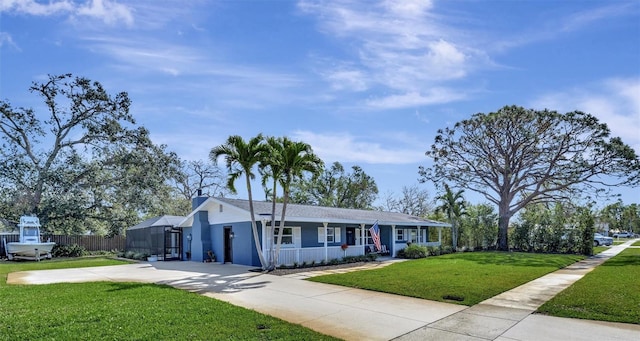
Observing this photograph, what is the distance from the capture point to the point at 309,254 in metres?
18.5

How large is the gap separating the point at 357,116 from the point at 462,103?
177 inches

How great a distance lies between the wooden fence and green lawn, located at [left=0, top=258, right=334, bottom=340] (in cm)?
1912

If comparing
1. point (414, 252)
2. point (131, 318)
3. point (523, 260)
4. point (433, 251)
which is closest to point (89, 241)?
point (414, 252)

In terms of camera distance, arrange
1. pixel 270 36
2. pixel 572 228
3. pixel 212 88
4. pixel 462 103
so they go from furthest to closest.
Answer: pixel 572 228
pixel 462 103
pixel 212 88
pixel 270 36

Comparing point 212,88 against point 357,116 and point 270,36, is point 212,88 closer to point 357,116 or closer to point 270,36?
point 270,36

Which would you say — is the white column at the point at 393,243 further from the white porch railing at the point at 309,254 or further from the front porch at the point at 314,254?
the white porch railing at the point at 309,254

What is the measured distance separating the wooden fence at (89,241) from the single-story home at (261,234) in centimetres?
963

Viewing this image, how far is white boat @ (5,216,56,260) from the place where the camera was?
2256 cm

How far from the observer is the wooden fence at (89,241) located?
83.6 ft

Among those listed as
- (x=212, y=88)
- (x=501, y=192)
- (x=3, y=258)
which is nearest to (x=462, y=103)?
(x=212, y=88)

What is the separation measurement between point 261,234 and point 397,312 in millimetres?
10290

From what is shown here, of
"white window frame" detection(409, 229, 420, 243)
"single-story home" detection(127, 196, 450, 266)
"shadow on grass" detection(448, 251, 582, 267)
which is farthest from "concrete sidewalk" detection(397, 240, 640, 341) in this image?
"white window frame" detection(409, 229, 420, 243)

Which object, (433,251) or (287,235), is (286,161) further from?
(433,251)

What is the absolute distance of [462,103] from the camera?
56.3 feet
